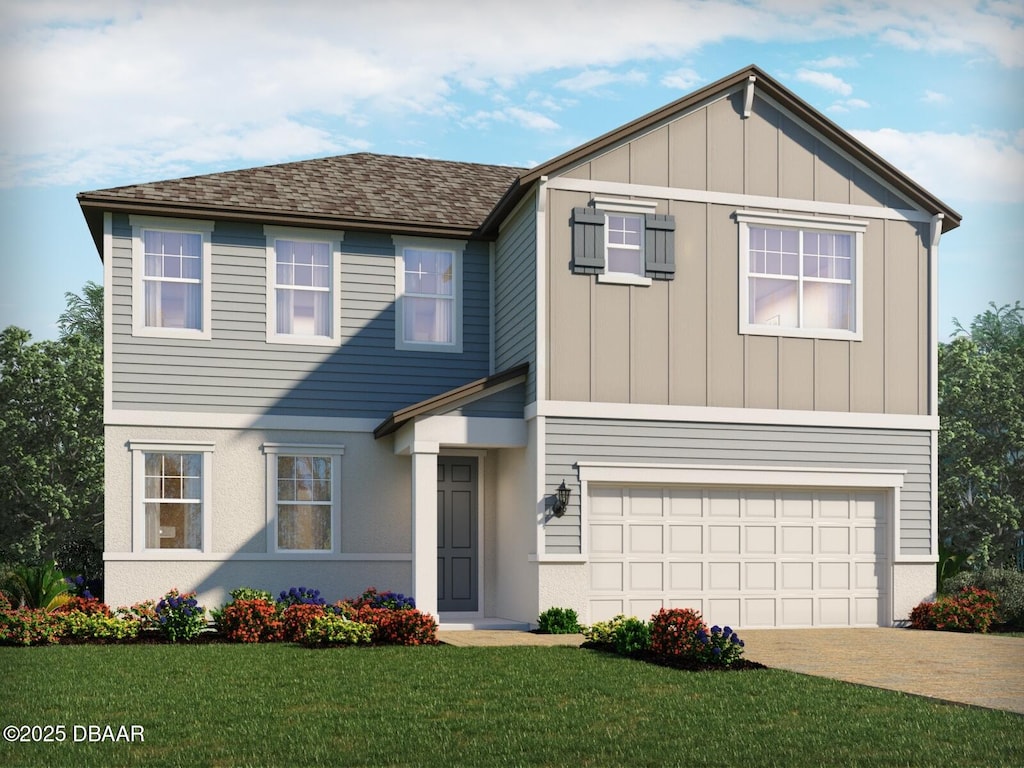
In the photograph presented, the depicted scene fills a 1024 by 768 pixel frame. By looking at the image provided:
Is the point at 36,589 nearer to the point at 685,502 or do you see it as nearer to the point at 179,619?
the point at 179,619

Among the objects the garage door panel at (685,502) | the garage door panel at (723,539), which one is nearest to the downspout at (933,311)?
the garage door panel at (723,539)

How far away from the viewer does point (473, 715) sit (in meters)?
9.00

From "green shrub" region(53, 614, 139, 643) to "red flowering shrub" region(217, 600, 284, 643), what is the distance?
1143mm

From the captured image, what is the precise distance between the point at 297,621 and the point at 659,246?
23.4 ft

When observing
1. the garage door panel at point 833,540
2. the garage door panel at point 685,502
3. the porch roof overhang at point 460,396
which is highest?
the porch roof overhang at point 460,396

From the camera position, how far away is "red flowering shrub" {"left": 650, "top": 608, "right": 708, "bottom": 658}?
A: 11.9 metres

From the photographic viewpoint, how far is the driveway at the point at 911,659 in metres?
10.5

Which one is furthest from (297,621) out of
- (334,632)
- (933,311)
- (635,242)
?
(933,311)

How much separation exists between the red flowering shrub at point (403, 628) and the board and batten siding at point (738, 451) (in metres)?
2.55

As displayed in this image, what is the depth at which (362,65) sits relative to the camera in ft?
19.1

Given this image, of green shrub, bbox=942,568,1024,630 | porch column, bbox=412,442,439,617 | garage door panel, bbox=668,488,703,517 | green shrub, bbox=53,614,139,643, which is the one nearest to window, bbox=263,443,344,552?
porch column, bbox=412,442,439,617

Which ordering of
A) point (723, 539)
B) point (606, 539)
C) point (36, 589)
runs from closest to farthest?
point (606, 539) → point (723, 539) → point (36, 589)

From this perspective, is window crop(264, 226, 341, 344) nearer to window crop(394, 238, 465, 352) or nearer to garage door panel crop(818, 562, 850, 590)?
window crop(394, 238, 465, 352)

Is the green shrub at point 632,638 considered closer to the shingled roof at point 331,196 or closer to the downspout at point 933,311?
the downspout at point 933,311
